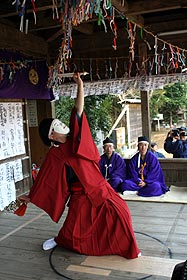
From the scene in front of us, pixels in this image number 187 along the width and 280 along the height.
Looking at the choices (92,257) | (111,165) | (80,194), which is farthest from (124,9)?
(92,257)

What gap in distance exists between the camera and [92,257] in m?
3.06

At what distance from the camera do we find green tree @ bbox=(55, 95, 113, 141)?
832 cm

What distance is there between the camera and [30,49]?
5555 mm

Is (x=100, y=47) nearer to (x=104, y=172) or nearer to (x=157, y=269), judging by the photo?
(x=104, y=172)

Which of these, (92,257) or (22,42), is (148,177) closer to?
(92,257)

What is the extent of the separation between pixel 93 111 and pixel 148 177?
336 cm

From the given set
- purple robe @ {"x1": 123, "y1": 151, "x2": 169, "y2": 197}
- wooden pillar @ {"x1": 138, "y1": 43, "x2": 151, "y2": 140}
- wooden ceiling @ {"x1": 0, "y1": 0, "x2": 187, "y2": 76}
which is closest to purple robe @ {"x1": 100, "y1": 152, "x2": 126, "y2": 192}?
purple robe @ {"x1": 123, "y1": 151, "x2": 169, "y2": 197}

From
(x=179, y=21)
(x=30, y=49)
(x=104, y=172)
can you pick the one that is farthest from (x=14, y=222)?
(x=179, y=21)

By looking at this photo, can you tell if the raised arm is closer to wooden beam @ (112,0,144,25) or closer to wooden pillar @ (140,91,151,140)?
wooden beam @ (112,0,144,25)

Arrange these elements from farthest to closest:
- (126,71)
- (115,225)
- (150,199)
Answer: (126,71), (150,199), (115,225)

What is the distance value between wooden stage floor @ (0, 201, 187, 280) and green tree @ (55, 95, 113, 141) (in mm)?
4373

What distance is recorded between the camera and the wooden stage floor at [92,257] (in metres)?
2.76

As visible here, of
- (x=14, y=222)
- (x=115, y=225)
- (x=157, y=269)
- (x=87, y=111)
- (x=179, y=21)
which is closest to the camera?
(x=157, y=269)

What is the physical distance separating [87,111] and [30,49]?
299 cm
